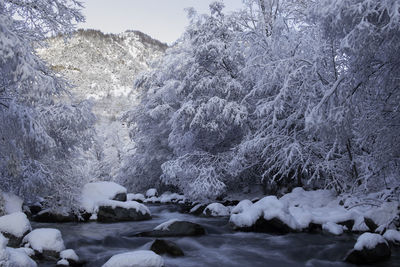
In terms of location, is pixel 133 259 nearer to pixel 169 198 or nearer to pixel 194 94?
pixel 194 94

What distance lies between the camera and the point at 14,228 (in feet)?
24.3

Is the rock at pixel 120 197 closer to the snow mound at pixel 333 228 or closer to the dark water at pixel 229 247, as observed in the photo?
the dark water at pixel 229 247

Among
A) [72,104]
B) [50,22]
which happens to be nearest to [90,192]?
[72,104]

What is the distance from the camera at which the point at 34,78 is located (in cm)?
673

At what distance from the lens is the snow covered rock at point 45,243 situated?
22.3 ft

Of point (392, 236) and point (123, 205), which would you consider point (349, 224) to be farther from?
point (123, 205)

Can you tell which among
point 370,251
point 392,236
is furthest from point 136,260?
point 392,236

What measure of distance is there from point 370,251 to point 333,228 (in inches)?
90.8

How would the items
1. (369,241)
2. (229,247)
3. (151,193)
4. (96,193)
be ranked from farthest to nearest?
(151,193)
(96,193)
(229,247)
(369,241)

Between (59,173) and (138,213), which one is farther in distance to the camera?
(138,213)

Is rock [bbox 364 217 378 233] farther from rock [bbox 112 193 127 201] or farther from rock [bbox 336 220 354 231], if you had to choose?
rock [bbox 112 193 127 201]

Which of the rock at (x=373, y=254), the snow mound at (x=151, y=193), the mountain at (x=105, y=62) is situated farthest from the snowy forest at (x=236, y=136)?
the mountain at (x=105, y=62)

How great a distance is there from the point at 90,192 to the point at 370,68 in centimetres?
1097

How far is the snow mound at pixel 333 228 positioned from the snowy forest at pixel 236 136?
0.18ft
